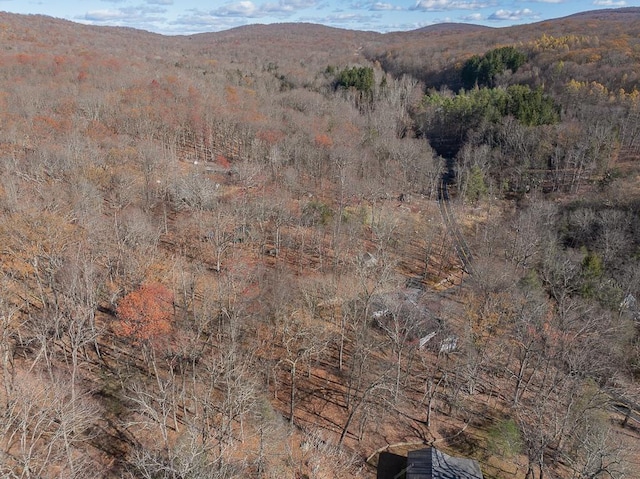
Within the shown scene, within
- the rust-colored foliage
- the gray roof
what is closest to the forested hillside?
the rust-colored foliage

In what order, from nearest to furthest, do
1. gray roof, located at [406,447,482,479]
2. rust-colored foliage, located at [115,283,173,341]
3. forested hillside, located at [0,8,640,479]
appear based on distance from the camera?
gray roof, located at [406,447,482,479]
forested hillside, located at [0,8,640,479]
rust-colored foliage, located at [115,283,173,341]

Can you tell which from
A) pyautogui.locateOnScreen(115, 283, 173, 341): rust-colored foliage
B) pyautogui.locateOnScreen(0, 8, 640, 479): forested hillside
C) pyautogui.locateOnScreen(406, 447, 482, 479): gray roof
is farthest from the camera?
pyautogui.locateOnScreen(115, 283, 173, 341): rust-colored foliage

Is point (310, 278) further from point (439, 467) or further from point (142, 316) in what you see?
point (439, 467)

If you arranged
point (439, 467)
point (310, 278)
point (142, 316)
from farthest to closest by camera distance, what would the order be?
point (310, 278) < point (142, 316) < point (439, 467)

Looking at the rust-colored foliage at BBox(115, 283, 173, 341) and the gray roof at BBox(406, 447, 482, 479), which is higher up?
the rust-colored foliage at BBox(115, 283, 173, 341)

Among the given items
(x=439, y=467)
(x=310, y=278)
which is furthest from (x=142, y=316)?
(x=439, y=467)

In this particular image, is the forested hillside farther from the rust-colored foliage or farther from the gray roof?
the gray roof

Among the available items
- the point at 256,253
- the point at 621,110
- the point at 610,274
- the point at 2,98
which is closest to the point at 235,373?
the point at 256,253

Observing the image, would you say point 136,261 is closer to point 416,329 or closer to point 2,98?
point 416,329
